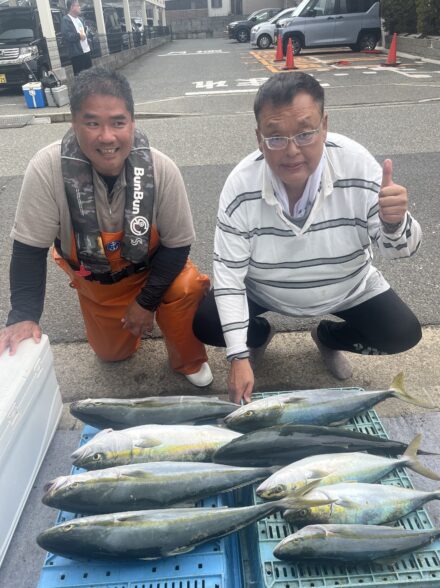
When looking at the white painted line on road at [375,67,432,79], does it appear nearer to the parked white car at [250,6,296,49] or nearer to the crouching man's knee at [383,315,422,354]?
the crouching man's knee at [383,315,422,354]

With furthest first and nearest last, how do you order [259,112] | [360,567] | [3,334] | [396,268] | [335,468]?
[396,268] < [3,334] < [259,112] < [335,468] < [360,567]

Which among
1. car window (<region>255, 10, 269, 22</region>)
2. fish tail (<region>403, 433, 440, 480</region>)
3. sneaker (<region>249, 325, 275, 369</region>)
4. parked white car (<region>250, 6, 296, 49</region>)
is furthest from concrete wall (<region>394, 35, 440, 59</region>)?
fish tail (<region>403, 433, 440, 480</region>)

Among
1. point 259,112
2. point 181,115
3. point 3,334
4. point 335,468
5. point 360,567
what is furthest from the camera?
point 181,115

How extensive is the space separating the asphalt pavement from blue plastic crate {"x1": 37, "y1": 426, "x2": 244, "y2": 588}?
406 millimetres

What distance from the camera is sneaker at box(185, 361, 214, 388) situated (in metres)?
2.88

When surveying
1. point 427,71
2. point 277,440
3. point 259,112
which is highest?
point 259,112

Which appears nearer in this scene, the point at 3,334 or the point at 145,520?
the point at 145,520

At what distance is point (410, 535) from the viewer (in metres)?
1.59

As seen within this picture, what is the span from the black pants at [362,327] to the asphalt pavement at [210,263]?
25 cm

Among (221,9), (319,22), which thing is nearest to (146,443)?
(319,22)

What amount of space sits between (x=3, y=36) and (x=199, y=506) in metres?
15.3

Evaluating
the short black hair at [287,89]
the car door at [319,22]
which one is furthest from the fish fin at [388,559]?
the car door at [319,22]

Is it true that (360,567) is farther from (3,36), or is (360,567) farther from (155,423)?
(3,36)

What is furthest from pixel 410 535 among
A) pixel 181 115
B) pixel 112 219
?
pixel 181 115
